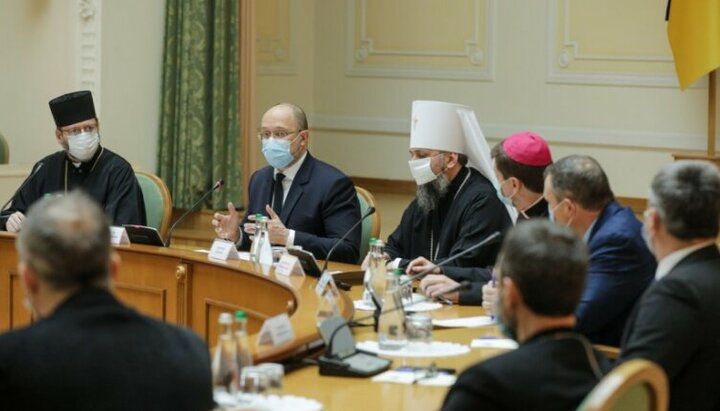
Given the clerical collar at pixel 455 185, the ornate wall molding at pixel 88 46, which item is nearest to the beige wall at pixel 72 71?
the ornate wall molding at pixel 88 46

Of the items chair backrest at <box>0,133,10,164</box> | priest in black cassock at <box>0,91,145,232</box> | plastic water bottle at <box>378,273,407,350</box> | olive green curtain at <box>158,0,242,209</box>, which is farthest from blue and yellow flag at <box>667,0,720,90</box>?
plastic water bottle at <box>378,273,407,350</box>

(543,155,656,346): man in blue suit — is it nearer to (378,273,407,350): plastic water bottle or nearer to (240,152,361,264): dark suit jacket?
(378,273,407,350): plastic water bottle

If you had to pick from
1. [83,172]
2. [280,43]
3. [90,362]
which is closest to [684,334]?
[90,362]

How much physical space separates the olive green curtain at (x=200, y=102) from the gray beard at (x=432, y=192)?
9.51 ft

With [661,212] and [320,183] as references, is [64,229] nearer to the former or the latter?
[661,212]

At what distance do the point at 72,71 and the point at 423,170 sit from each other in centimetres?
309

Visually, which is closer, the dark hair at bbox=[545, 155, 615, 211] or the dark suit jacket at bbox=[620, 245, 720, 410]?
the dark suit jacket at bbox=[620, 245, 720, 410]

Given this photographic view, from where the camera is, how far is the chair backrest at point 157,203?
238 inches

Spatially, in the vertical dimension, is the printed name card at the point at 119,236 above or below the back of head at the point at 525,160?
below

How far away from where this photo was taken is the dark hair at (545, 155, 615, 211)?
386 centimetres

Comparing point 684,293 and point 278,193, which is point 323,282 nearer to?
point 684,293

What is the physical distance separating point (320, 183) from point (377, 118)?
12.5 feet

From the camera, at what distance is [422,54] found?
9.13 metres

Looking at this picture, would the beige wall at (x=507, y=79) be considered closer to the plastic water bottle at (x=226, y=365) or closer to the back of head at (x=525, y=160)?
the back of head at (x=525, y=160)
